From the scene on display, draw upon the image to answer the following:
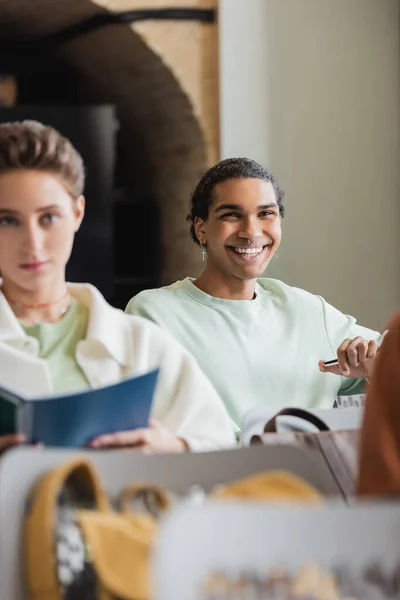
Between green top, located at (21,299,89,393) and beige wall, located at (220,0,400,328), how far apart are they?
1.54 metres

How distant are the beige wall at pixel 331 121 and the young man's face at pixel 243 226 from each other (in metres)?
1.00

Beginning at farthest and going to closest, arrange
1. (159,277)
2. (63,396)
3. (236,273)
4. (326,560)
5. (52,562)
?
(159,277), (236,273), (63,396), (52,562), (326,560)

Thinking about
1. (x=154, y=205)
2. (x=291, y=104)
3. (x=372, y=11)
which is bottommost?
(x=154, y=205)

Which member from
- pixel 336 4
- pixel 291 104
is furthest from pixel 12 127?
pixel 336 4

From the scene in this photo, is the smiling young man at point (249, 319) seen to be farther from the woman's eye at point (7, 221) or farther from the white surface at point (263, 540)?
the white surface at point (263, 540)

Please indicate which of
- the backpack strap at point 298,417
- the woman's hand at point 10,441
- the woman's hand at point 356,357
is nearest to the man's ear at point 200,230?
the woman's hand at point 356,357

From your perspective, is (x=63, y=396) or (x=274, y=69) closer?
(x=63, y=396)

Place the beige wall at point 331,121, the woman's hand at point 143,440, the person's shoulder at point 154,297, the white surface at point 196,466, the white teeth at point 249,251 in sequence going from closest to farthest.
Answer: the white surface at point 196,466, the woman's hand at point 143,440, the person's shoulder at point 154,297, the white teeth at point 249,251, the beige wall at point 331,121

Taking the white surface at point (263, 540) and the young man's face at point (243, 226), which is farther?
the young man's face at point (243, 226)

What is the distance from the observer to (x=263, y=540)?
660 millimetres

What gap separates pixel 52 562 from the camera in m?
0.87

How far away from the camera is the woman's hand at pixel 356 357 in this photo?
1626 millimetres

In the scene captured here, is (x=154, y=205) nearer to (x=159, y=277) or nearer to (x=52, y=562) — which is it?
(x=159, y=277)

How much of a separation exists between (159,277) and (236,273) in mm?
1701
